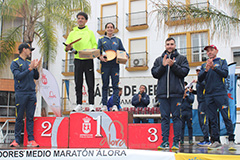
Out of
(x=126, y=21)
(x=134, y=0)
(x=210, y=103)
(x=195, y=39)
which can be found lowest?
(x=210, y=103)

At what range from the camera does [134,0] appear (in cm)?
1948

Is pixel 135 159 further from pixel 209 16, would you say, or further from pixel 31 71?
pixel 209 16

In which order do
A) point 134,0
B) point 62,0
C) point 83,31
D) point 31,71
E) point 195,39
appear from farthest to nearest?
point 134,0, point 195,39, point 62,0, point 83,31, point 31,71

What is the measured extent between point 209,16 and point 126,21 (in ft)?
43.4

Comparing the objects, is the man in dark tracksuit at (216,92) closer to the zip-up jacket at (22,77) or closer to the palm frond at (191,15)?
the palm frond at (191,15)

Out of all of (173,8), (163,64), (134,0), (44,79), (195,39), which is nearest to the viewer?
(163,64)

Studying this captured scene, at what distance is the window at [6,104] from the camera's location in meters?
19.9

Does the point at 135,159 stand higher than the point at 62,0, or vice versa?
the point at 62,0

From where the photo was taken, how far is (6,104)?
65.9 ft

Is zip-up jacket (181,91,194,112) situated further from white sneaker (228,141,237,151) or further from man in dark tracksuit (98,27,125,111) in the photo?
white sneaker (228,141,237,151)

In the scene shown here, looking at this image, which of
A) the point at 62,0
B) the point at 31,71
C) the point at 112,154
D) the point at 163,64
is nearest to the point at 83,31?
the point at 31,71

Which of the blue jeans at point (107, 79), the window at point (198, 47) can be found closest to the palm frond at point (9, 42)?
the blue jeans at point (107, 79)

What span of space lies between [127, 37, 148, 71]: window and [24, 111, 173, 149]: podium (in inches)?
523

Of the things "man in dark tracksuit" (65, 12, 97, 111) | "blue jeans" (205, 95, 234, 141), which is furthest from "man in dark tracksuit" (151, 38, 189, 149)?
"man in dark tracksuit" (65, 12, 97, 111)
